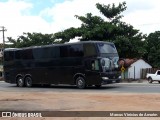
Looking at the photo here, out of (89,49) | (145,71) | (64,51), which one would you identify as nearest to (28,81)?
(64,51)

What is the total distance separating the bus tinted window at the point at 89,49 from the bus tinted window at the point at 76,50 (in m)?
0.35

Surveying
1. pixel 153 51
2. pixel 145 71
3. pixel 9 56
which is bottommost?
pixel 145 71

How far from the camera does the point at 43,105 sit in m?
15.4

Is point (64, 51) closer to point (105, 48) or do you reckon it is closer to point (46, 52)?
point (46, 52)

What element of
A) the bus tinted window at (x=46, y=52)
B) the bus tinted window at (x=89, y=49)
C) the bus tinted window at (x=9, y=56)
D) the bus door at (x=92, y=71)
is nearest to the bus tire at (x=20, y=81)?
the bus tinted window at (x=9, y=56)

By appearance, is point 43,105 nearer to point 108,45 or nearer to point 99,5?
point 108,45

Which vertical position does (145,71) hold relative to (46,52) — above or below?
below

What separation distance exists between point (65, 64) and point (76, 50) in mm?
1579

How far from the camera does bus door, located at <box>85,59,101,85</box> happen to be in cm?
2589

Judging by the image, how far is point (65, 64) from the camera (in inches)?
1091

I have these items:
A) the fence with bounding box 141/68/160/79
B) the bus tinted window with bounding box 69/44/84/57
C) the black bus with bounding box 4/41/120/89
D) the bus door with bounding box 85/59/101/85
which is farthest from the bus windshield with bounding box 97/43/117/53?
the fence with bounding box 141/68/160/79

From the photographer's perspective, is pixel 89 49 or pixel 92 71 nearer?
pixel 89 49

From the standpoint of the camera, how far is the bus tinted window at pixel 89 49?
84.6 ft

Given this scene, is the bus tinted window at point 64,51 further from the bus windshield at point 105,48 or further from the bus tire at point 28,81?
the bus tire at point 28,81
